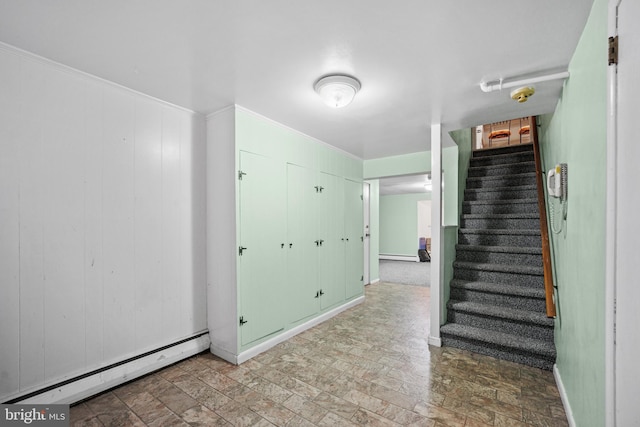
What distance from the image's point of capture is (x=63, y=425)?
1.79 metres

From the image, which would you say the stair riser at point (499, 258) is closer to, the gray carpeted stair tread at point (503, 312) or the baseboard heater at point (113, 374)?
the gray carpeted stair tread at point (503, 312)

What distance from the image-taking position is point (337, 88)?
2119mm

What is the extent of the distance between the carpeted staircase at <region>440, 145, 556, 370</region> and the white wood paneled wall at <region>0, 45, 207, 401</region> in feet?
9.53

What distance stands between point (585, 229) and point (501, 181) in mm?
3189

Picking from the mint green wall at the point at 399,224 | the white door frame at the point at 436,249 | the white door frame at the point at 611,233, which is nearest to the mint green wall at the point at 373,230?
the white door frame at the point at 436,249

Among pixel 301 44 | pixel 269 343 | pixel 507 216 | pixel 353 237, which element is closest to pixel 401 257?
pixel 353 237

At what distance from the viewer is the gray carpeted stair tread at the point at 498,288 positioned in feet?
9.60

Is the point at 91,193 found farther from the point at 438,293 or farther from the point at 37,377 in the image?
the point at 438,293

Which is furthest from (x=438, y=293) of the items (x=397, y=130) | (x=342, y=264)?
(x=397, y=130)

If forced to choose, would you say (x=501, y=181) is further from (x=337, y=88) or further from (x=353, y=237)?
(x=337, y=88)

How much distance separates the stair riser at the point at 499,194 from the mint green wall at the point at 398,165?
83 centimetres

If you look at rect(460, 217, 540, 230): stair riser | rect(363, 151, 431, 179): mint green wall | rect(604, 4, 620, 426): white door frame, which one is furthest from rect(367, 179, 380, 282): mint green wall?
rect(604, 4, 620, 426): white door frame

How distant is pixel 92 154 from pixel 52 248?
28.3 inches

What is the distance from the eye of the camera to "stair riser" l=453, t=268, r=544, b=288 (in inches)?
122
